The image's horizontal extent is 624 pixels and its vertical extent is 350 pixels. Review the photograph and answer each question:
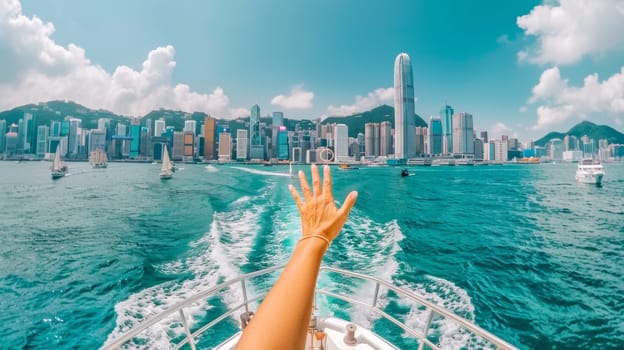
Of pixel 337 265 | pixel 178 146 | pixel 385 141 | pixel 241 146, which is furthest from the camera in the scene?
pixel 385 141

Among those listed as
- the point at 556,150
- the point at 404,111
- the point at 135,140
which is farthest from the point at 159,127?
the point at 556,150

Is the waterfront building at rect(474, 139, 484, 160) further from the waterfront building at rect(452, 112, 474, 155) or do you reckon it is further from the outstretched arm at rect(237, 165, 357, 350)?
the outstretched arm at rect(237, 165, 357, 350)

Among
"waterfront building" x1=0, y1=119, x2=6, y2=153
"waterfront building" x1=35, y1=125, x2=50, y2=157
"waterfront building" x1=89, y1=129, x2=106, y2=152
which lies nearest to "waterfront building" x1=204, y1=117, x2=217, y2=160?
"waterfront building" x1=89, y1=129, x2=106, y2=152

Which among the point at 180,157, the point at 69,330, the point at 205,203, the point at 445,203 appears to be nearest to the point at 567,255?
the point at 445,203

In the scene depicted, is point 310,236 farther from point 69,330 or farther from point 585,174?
point 585,174

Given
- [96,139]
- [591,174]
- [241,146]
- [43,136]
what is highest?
[43,136]

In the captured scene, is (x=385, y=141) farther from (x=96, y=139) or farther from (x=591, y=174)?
(x=96, y=139)
